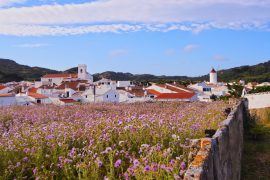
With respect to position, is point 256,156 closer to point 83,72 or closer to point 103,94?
point 103,94

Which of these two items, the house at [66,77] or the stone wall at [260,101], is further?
the house at [66,77]

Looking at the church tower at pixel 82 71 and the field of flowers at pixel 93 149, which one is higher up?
the church tower at pixel 82 71

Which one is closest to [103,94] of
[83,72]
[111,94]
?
[111,94]

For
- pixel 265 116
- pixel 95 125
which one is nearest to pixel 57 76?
pixel 265 116

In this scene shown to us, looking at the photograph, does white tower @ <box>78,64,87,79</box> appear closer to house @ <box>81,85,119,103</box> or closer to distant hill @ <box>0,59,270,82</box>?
distant hill @ <box>0,59,270,82</box>

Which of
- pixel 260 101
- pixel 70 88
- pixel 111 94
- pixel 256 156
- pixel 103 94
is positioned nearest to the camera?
pixel 256 156

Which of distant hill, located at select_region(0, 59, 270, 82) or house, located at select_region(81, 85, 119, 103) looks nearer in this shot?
house, located at select_region(81, 85, 119, 103)

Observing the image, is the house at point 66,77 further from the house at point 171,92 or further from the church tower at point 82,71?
the house at point 171,92

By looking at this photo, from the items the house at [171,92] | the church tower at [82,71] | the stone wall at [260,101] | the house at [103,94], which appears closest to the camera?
the stone wall at [260,101]

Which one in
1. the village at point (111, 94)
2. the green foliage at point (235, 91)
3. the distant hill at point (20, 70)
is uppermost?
the distant hill at point (20, 70)

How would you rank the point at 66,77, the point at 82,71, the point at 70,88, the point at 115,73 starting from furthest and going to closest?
the point at 115,73 < the point at 82,71 < the point at 66,77 < the point at 70,88

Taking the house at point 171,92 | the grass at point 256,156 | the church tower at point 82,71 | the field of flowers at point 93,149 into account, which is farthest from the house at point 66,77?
the field of flowers at point 93,149

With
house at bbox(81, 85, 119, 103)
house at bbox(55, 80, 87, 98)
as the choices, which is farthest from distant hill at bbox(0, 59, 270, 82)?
house at bbox(81, 85, 119, 103)

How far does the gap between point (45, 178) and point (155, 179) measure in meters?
1.35
